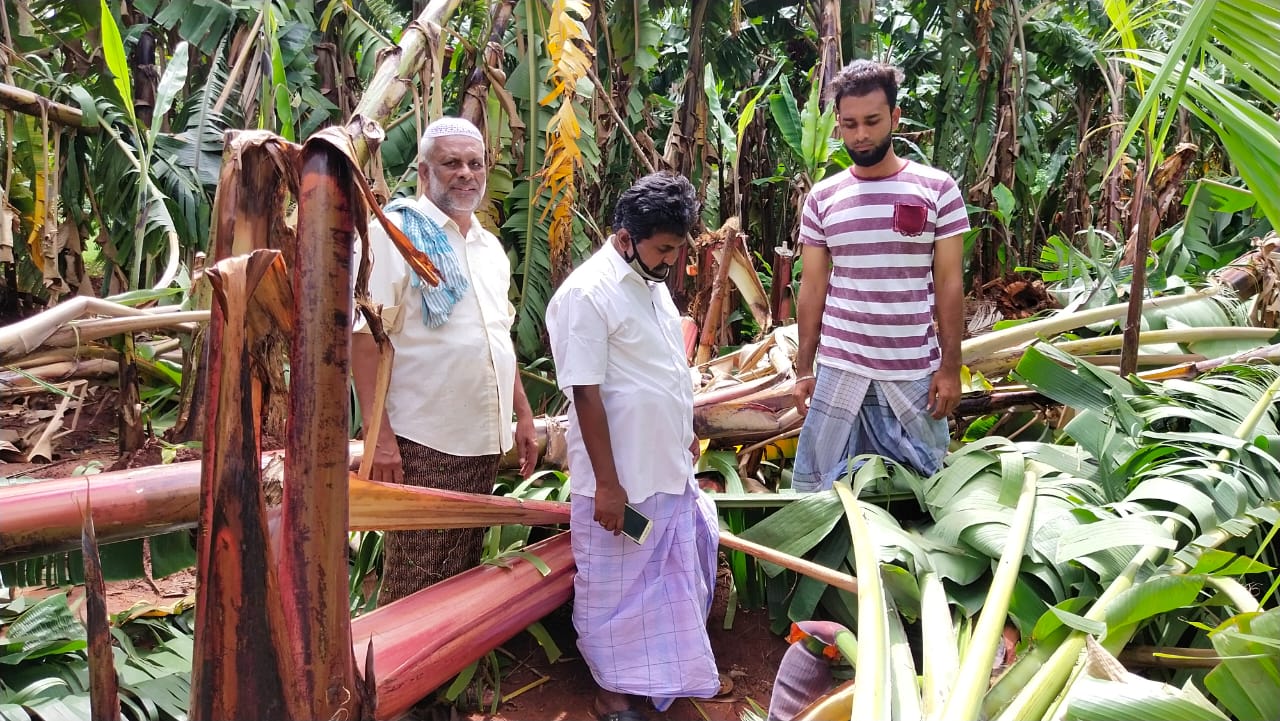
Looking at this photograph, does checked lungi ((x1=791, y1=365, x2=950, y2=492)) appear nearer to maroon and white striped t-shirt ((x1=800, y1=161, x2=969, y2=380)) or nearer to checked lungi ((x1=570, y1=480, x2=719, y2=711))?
maroon and white striped t-shirt ((x1=800, y1=161, x2=969, y2=380))

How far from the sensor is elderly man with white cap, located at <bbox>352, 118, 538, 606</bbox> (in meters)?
2.25

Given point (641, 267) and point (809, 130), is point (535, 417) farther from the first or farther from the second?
point (809, 130)

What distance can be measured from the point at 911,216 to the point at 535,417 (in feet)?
5.35

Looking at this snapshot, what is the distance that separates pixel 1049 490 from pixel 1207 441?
445mm

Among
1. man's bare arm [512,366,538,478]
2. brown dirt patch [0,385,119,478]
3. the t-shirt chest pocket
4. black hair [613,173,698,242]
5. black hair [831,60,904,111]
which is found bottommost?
brown dirt patch [0,385,119,478]

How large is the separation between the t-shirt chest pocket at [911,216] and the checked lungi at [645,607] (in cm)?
102

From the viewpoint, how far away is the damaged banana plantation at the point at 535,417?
48.7 inches

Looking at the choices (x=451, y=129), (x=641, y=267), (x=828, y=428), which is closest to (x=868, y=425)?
(x=828, y=428)

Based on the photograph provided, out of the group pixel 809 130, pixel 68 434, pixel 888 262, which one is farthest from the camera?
pixel 809 130

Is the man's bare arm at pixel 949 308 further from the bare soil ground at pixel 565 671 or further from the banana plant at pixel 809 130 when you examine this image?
the banana plant at pixel 809 130

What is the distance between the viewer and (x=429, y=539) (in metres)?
2.41

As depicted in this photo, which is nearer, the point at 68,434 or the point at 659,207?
the point at 659,207

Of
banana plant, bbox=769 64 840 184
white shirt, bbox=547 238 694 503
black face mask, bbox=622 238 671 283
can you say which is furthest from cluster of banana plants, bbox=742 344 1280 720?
banana plant, bbox=769 64 840 184

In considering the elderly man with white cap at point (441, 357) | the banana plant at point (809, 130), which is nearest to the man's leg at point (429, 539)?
the elderly man with white cap at point (441, 357)
